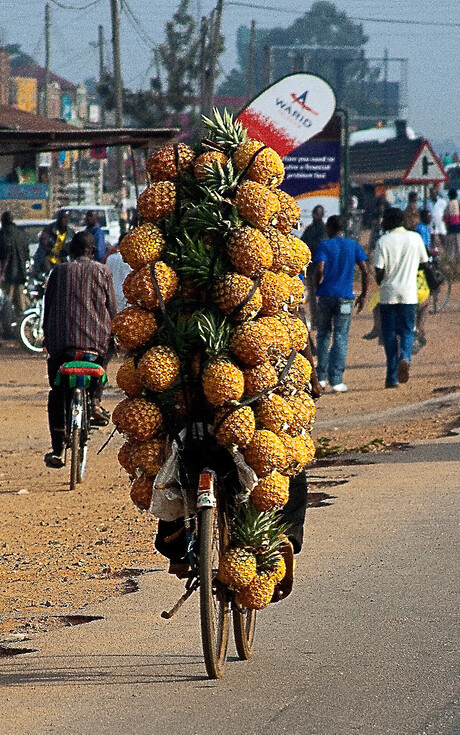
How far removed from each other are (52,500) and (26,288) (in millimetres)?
11607

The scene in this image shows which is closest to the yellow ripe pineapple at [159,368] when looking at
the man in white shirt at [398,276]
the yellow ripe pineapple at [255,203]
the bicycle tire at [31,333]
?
the yellow ripe pineapple at [255,203]

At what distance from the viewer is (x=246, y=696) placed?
4.84 metres

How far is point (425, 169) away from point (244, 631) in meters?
20.2

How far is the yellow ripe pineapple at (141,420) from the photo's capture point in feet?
16.3

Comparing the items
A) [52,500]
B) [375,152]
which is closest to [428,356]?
[52,500]

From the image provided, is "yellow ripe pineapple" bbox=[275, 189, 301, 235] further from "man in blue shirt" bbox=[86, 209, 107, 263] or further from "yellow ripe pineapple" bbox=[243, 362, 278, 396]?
"man in blue shirt" bbox=[86, 209, 107, 263]

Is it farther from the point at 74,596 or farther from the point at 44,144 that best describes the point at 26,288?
the point at 74,596

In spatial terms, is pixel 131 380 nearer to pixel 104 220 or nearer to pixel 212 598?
pixel 212 598

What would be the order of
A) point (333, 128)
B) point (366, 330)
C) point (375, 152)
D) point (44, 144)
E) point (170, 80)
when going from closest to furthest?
point (44, 144)
point (333, 128)
point (366, 330)
point (170, 80)
point (375, 152)

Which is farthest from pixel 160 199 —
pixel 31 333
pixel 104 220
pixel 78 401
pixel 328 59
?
pixel 328 59

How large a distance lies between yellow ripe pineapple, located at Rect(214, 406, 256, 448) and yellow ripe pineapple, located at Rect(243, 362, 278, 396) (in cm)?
10

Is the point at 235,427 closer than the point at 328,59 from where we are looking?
Yes

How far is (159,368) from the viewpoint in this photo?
4891mm

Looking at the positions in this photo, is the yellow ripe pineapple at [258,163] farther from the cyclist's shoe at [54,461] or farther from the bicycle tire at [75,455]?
the cyclist's shoe at [54,461]
